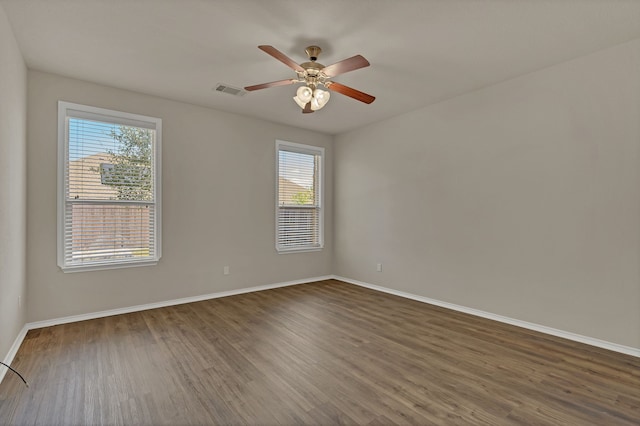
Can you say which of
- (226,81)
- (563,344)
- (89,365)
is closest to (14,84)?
(226,81)

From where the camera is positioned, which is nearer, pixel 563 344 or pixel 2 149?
pixel 2 149

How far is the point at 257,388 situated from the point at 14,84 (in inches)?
132

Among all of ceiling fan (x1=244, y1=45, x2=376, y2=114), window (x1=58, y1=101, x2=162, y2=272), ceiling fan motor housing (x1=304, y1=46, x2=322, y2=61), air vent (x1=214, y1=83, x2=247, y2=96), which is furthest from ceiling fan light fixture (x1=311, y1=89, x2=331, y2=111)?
window (x1=58, y1=101, x2=162, y2=272)

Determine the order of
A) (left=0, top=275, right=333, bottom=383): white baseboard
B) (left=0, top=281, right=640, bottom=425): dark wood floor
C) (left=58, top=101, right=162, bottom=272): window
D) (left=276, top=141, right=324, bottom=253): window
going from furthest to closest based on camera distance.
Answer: (left=276, top=141, right=324, bottom=253): window
(left=58, top=101, right=162, bottom=272): window
(left=0, top=275, right=333, bottom=383): white baseboard
(left=0, top=281, right=640, bottom=425): dark wood floor

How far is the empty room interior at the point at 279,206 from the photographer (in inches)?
91.7

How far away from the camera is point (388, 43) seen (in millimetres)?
2891

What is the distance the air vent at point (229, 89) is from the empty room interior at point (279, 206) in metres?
0.04

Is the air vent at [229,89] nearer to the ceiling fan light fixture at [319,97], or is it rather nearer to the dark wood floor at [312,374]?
the ceiling fan light fixture at [319,97]

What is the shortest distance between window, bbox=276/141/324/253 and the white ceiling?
1.81 m

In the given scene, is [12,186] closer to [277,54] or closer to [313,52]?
[277,54]

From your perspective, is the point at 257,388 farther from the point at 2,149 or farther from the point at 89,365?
the point at 2,149

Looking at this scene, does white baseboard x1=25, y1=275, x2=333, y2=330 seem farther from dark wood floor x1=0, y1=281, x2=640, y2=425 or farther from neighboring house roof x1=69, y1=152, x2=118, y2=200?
neighboring house roof x1=69, y1=152, x2=118, y2=200

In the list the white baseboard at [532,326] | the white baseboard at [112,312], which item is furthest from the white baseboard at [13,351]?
the white baseboard at [532,326]

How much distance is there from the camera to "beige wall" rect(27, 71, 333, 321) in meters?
3.50
